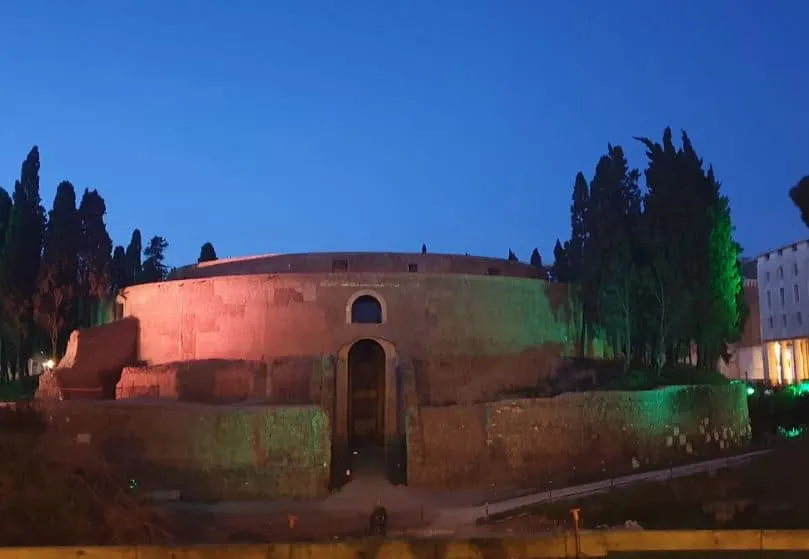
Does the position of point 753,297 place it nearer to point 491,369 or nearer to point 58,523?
point 491,369

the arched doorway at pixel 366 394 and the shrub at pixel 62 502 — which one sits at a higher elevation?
the arched doorway at pixel 366 394

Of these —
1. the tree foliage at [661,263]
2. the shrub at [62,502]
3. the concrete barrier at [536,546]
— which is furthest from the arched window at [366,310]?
the concrete barrier at [536,546]

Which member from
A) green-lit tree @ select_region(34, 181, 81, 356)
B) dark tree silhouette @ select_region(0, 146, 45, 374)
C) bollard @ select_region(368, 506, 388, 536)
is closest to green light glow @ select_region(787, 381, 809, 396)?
bollard @ select_region(368, 506, 388, 536)

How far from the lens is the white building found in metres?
34.2

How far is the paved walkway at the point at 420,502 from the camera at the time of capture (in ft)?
47.7

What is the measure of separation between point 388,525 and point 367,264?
11.2 meters

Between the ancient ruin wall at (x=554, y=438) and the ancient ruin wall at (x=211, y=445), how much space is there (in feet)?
7.57

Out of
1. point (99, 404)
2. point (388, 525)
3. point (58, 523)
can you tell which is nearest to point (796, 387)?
point (388, 525)

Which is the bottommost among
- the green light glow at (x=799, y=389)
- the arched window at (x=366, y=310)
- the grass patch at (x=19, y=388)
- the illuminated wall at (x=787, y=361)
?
the green light glow at (x=799, y=389)

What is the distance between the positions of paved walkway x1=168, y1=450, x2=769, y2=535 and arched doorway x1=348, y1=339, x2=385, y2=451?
3321mm

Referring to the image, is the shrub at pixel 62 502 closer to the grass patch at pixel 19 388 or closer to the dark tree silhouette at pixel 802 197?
the grass patch at pixel 19 388

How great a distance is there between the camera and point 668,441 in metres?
18.8

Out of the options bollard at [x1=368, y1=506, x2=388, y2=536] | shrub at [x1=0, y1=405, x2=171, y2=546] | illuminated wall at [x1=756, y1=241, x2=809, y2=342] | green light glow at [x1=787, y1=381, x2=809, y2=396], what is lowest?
bollard at [x1=368, y1=506, x2=388, y2=536]

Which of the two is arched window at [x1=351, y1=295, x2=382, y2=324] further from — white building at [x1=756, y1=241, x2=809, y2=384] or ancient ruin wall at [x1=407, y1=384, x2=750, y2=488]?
white building at [x1=756, y1=241, x2=809, y2=384]
